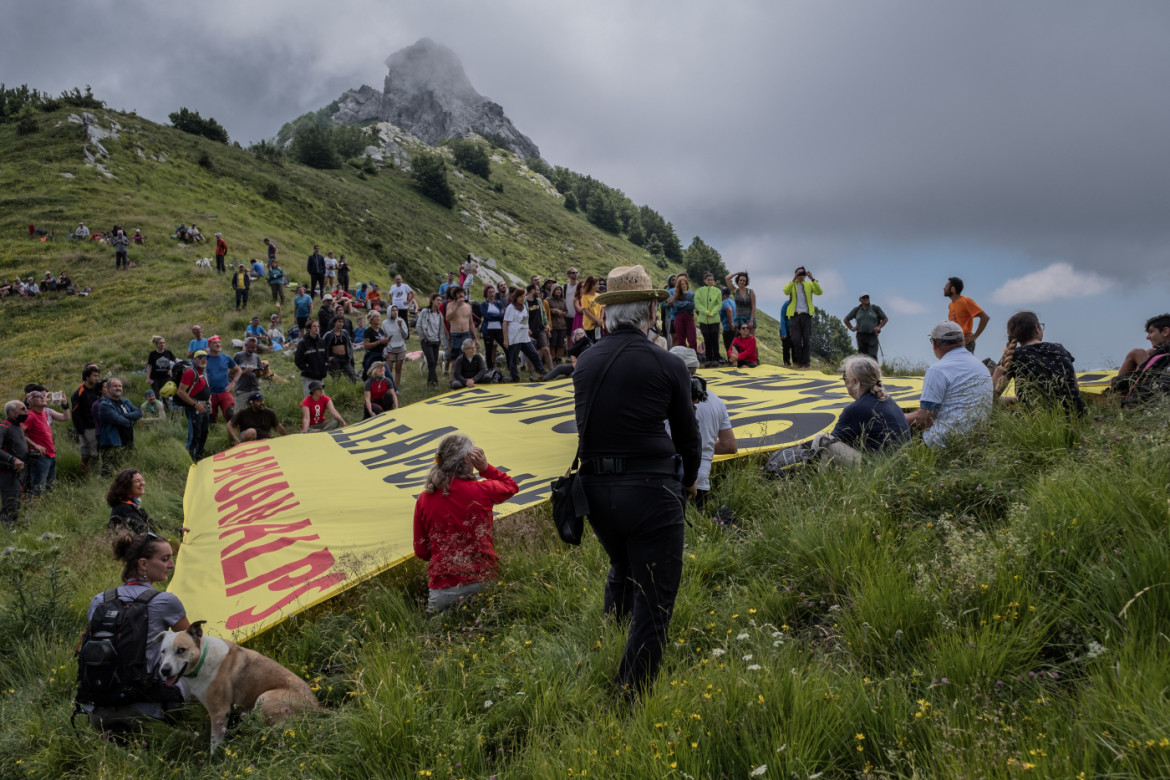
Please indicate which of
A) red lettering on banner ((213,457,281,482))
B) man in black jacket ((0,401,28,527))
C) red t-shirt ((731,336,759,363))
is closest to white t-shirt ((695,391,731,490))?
red lettering on banner ((213,457,281,482))

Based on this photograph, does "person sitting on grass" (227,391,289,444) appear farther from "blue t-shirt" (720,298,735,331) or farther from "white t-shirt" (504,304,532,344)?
"blue t-shirt" (720,298,735,331)

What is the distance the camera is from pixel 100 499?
1034cm

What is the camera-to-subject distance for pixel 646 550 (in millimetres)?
3152

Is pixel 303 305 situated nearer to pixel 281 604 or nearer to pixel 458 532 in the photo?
pixel 281 604

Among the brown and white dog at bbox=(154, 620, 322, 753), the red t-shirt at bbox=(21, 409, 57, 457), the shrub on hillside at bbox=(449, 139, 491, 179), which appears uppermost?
the shrub on hillside at bbox=(449, 139, 491, 179)

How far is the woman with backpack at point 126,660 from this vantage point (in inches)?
A: 163

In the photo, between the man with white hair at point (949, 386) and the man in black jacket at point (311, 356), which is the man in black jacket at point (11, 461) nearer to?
the man in black jacket at point (311, 356)

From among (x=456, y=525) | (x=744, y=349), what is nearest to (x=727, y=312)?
(x=744, y=349)

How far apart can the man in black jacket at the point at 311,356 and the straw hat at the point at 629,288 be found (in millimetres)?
10973

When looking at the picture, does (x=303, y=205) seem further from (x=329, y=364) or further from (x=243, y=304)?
(x=329, y=364)

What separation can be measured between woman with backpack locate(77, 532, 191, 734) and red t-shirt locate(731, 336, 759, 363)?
10932 mm

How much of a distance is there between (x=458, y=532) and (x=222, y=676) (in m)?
1.67

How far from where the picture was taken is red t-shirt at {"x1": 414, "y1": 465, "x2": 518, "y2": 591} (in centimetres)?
481

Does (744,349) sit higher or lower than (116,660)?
higher
